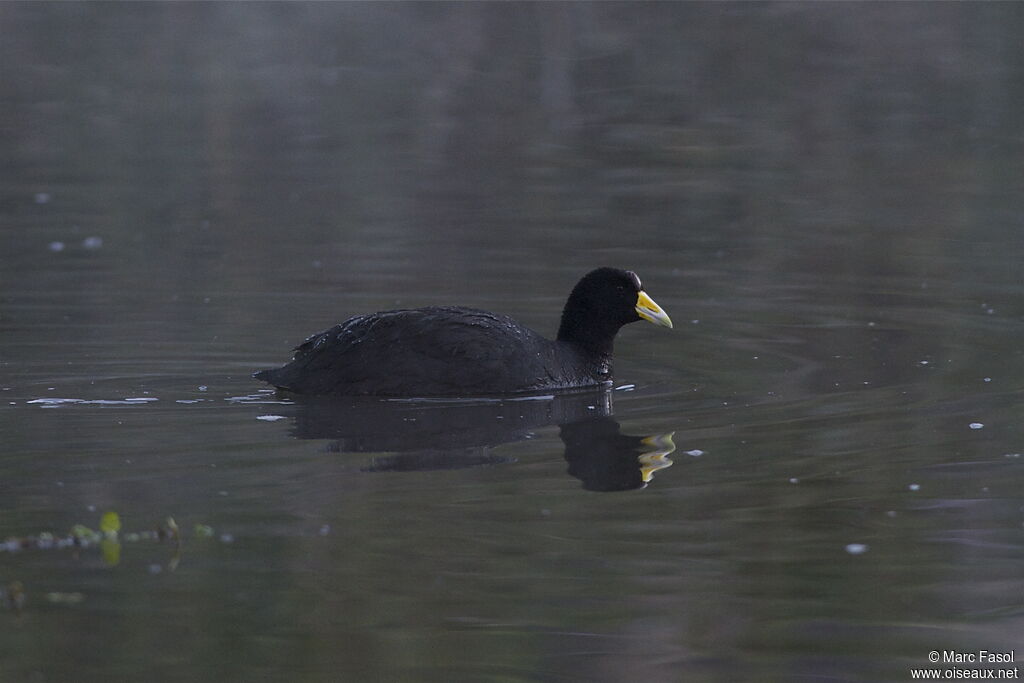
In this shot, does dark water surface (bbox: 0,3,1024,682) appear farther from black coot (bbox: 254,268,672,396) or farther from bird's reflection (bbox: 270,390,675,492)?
black coot (bbox: 254,268,672,396)

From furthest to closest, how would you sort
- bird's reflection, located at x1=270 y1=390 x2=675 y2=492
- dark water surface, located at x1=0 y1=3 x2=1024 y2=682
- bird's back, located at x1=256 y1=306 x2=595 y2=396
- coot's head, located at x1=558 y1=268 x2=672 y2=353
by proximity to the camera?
coot's head, located at x1=558 y1=268 x2=672 y2=353 → bird's back, located at x1=256 y1=306 x2=595 y2=396 → bird's reflection, located at x1=270 y1=390 x2=675 y2=492 → dark water surface, located at x1=0 y1=3 x2=1024 y2=682

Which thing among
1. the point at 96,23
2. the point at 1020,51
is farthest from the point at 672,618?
the point at 96,23

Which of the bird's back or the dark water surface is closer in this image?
the dark water surface

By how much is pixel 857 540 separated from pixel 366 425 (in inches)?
128

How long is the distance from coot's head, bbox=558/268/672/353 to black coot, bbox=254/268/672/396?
0.39 metres

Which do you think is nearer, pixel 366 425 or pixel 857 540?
pixel 857 540

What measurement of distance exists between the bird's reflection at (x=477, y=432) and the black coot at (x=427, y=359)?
9cm

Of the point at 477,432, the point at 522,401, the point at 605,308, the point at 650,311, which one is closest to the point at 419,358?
the point at 522,401

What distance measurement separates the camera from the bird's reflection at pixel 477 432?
8086mm

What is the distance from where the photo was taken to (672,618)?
5789 mm

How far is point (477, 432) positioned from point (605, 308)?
2025 millimetres

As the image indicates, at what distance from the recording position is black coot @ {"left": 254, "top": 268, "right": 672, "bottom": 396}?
9688mm

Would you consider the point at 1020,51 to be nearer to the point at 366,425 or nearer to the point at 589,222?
the point at 589,222

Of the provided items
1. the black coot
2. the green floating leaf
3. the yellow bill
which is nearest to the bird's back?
the black coot
